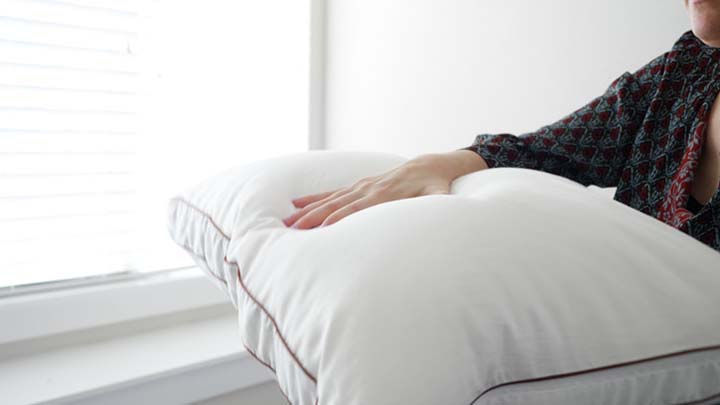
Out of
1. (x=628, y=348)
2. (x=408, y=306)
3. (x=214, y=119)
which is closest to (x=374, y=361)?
(x=408, y=306)

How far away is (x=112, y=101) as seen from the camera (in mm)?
1322

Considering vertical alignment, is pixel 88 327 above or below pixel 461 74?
below

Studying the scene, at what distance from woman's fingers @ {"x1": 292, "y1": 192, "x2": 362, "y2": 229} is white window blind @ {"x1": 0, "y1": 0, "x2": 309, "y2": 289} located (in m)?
0.87

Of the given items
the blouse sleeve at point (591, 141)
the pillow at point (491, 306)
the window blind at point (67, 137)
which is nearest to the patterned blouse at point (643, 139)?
the blouse sleeve at point (591, 141)

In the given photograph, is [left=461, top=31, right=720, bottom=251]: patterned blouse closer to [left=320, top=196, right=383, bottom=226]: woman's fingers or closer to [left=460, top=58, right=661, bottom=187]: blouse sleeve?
[left=460, top=58, right=661, bottom=187]: blouse sleeve

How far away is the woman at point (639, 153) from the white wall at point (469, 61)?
223 millimetres

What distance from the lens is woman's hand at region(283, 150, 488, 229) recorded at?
60cm

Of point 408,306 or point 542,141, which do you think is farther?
point 542,141

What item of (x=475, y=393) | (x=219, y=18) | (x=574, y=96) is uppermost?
(x=219, y=18)

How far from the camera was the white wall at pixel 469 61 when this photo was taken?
106 cm

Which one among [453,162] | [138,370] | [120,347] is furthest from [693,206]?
[120,347]

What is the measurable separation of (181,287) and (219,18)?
73cm

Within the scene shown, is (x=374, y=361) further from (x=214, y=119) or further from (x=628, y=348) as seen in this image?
(x=214, y=119)

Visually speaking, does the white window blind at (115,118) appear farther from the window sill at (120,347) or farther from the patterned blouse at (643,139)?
the patterned blouse at (643,139)
